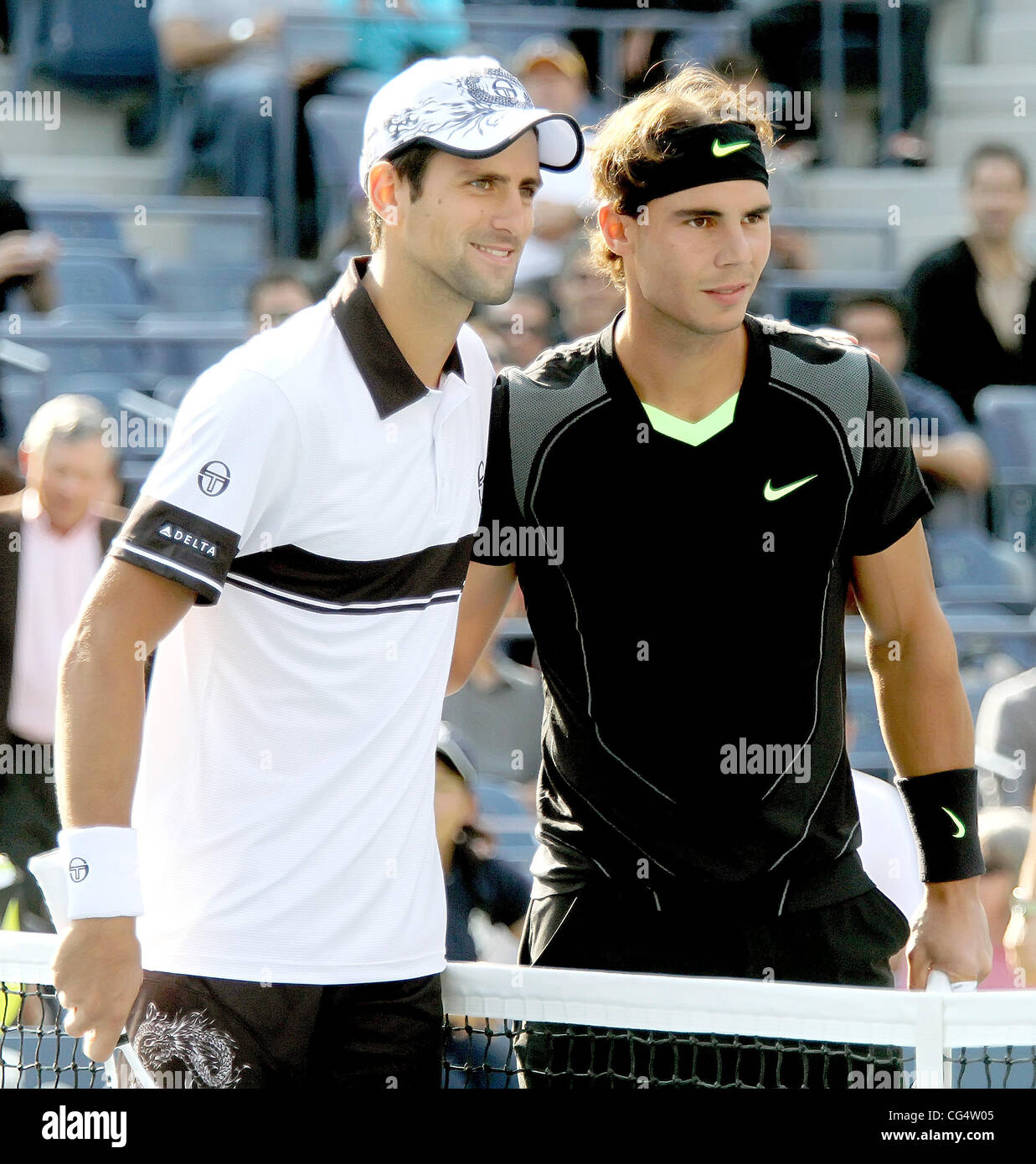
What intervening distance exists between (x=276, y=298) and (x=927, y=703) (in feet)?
12.8

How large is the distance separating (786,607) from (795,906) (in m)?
0.44

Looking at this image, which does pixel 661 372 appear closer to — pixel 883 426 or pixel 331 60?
pixel 883 426

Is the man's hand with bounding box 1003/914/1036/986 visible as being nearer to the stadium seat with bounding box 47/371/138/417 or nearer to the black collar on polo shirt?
the black collar on polo shirt

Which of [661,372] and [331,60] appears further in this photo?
[331,60]

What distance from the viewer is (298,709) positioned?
2.07 m

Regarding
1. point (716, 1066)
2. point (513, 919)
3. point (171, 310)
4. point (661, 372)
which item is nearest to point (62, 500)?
point (513, 919)

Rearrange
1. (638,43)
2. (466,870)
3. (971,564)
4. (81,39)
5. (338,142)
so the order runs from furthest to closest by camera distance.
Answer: (81,39), (638,43), (338,142), (971,564), (466,870)

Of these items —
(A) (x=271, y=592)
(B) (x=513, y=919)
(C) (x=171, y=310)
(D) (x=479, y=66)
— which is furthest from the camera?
(C) (x=171, y=310)

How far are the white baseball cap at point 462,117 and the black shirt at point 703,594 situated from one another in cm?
38

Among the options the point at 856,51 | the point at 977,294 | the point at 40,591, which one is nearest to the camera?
the point at 40,591

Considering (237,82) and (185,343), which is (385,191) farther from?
(237,82)

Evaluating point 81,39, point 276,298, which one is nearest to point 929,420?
point 276,298

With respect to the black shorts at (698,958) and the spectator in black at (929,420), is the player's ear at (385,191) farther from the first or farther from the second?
the spectator in black at (929,420)

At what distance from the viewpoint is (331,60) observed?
23.9ft
